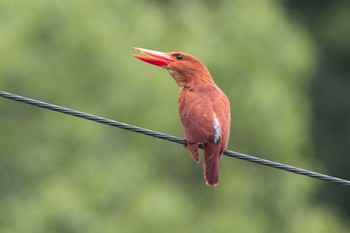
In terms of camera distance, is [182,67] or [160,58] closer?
[182,67]

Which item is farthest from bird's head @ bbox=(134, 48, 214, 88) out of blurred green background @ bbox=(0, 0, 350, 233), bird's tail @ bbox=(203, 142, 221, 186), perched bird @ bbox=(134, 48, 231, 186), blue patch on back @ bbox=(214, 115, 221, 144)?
blurred green background @ bbox=(0, 0, 350, 233)

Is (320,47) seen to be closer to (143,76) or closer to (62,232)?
(143,76)

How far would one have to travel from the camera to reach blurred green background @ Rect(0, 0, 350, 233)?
15.4m

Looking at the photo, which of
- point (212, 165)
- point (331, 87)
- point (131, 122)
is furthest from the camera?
point (331, 87)

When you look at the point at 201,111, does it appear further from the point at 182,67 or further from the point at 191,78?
the point at 182,67

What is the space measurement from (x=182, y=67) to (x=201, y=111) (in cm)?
92

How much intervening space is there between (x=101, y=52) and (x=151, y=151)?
4.81ft

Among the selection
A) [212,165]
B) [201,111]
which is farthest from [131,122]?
[212,165]

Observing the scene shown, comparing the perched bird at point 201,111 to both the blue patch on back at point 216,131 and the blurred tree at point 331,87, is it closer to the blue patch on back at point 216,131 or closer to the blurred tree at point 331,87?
the blue patch on back at point 216,131

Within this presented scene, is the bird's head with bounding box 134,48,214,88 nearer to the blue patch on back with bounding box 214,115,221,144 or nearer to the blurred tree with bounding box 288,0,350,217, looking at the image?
the blue patch on back with bounding box 214,115,221,144

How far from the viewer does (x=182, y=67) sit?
384 inches

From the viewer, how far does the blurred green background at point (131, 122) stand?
50.6 ft

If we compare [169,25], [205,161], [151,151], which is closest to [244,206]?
[151,151]

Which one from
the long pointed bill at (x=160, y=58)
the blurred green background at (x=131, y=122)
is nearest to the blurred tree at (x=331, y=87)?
the blurred green background at (x=131, y=122)
